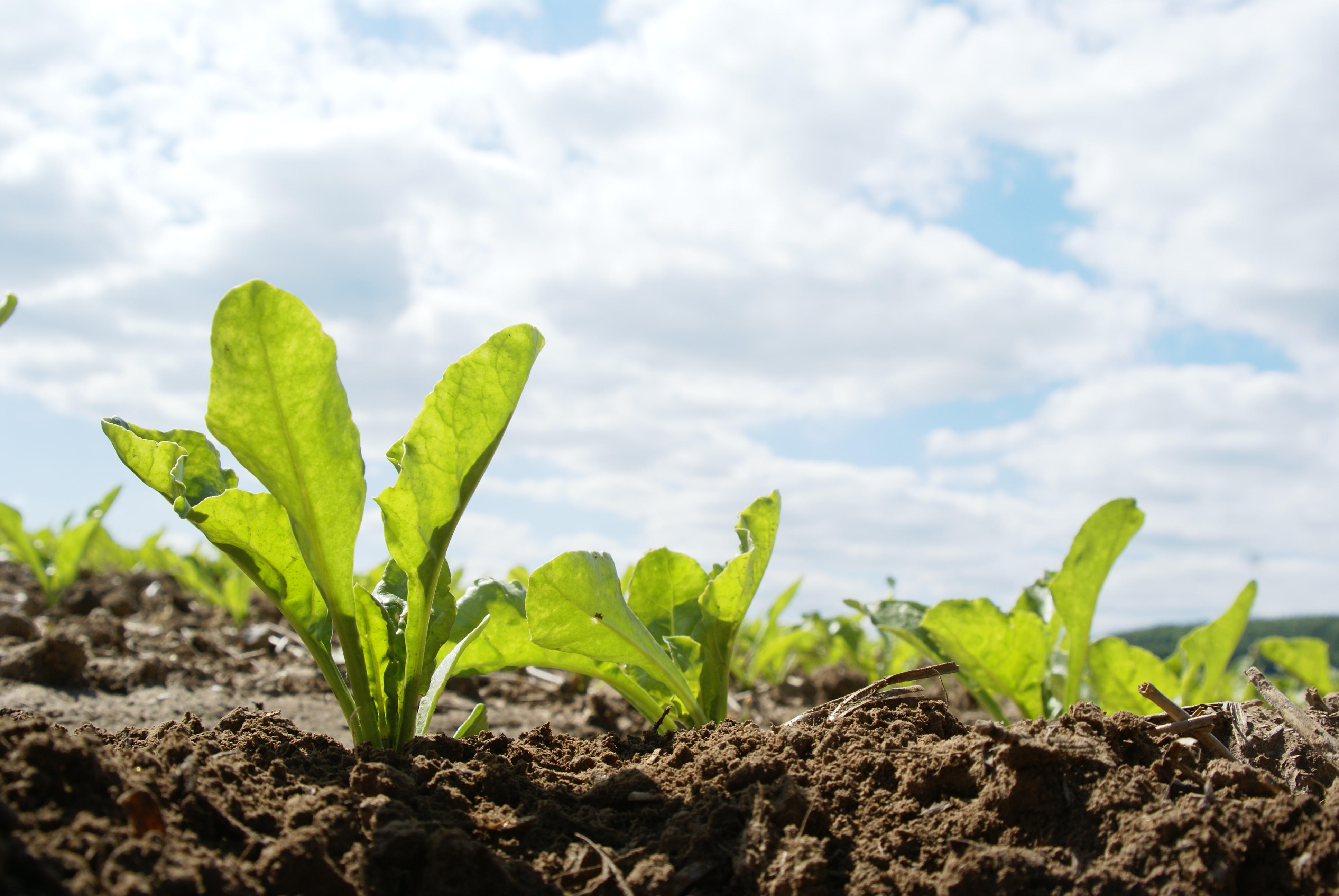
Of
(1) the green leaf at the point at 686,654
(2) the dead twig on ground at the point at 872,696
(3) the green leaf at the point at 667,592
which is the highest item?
(3) the green leaf at the point at 667,592

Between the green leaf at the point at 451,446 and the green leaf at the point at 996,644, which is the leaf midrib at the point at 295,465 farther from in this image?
the green leaf at the point at 996,644

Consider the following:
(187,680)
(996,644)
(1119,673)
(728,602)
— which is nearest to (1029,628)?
(996,644)

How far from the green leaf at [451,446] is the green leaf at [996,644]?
1276 mm

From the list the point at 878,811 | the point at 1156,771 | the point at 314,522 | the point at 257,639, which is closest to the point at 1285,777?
the point at 1156,771

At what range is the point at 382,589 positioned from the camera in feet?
6.58

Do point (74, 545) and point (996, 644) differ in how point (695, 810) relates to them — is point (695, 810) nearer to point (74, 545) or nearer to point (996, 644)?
point (996, 644)

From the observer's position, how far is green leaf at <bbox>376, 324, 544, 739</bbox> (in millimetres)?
1674

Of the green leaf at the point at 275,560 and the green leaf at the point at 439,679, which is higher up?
the green leaf at the point at 275,560

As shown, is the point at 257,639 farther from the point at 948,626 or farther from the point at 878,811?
the point at 878,811

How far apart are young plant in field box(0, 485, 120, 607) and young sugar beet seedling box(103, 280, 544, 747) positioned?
413 cm

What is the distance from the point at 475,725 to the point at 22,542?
4.84 m

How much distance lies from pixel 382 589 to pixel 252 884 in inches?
36.0

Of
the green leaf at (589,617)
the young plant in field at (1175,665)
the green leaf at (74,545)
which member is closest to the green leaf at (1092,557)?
the young plant in field at (1175,665)

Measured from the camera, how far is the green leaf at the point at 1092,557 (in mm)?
2406
